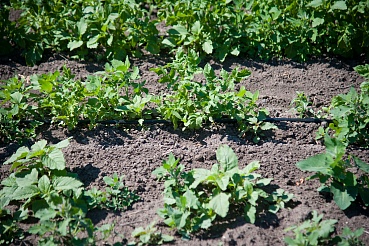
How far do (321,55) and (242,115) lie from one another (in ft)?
5.42

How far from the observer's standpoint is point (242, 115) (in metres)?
4.08

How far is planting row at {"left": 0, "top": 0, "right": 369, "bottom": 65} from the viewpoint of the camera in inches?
194

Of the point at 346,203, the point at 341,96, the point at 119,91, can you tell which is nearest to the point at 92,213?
the point at 119,91

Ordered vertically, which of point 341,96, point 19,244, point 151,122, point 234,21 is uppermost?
point 234,21

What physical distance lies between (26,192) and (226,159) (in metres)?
1.52

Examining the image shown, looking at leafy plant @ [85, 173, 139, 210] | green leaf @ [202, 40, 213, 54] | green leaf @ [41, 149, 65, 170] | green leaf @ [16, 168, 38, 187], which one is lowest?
leafy plant @ [85, 173, 139, 210]

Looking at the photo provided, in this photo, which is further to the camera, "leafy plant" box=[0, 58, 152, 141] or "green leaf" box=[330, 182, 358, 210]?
"leafy plant" box=[0, 58, 152, 141]

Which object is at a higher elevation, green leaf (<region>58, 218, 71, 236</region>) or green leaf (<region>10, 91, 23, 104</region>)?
green leaf (<region>10, 91, 23, 104</region>)

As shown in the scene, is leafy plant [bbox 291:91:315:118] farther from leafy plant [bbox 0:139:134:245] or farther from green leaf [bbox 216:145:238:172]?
leafy plant [bbox 0:139:134:245]

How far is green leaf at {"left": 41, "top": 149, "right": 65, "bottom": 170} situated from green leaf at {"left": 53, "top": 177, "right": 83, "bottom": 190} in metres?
0.09

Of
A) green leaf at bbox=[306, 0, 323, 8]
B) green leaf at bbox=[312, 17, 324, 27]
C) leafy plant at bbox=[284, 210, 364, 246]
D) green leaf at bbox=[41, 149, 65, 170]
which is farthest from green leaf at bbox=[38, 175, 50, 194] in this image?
green leaf at bbox=[306, 0, 323, 8]

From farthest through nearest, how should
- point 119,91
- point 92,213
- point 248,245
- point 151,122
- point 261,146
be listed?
point 119,91 < point 151,122 < point 261,146 < point 92,213 < point 248,245

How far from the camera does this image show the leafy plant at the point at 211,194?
323 cm

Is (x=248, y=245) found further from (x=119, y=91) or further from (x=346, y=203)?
(x=119, y=91)
